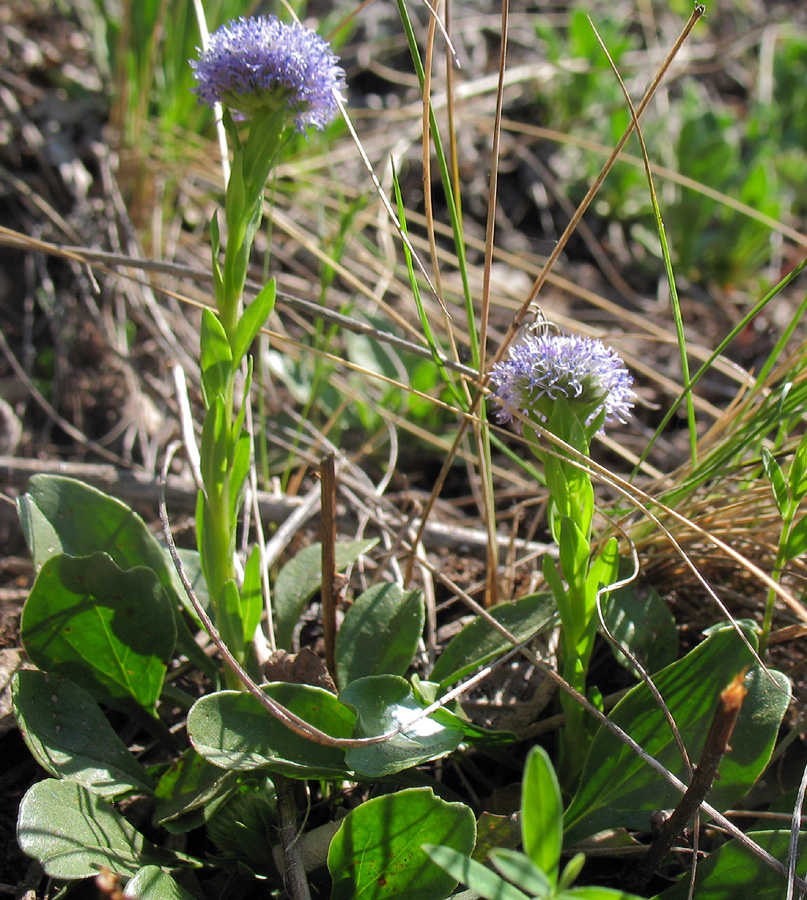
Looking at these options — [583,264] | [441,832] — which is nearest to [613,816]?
[441,832]

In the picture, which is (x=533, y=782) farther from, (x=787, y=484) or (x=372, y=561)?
(x=372, y=561)

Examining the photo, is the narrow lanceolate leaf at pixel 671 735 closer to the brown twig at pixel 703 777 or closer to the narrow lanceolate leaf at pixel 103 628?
the brown twig at pixel 703 777

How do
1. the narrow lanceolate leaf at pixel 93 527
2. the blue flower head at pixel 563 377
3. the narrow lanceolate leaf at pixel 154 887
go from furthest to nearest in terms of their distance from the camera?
the narrow lanceolate leaf at pixel 93 527 → the blue flower head at pixel 563 377 → the narrow lanceolate leaf at pixel 154 887

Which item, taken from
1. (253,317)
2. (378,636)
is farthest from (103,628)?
(253,317)

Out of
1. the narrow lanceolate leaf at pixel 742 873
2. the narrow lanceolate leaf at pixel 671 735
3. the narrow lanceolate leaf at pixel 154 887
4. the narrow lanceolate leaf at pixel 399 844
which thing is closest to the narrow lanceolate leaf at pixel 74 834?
the narrow lanceolate leaf at pixel 154 887

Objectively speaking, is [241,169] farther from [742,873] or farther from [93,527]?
[742,873]

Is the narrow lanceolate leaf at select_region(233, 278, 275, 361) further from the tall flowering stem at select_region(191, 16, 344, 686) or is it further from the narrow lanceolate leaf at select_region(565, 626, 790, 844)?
the narrow lanceolate leaf at select_region(565, 626, 790, 844)

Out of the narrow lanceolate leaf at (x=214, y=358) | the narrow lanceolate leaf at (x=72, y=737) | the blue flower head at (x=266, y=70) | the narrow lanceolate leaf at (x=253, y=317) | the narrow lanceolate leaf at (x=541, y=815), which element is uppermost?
the blue flower head at (x=266, y=70)

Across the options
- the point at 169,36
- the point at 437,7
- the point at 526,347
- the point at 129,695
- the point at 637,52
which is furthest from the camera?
the point at 637,52
